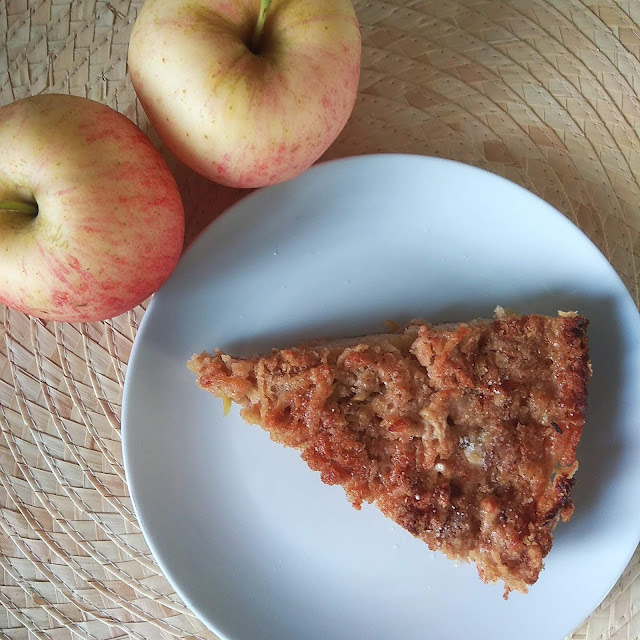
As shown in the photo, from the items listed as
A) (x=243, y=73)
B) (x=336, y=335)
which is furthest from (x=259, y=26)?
(x=336, y=335)

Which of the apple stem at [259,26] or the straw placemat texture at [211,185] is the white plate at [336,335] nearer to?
the straw placemat texture at [211,185]

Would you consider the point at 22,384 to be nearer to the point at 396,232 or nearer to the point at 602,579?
the point at 396,232

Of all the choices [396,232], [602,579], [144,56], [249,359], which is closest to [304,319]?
[249,359]

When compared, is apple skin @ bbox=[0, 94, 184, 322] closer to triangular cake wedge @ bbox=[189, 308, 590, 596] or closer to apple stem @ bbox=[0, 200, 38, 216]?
apple stem @ bbox=[0, 200, 38, 216]

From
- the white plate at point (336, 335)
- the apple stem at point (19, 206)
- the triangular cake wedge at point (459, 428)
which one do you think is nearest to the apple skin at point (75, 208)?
the apple stem at point (19, 206)

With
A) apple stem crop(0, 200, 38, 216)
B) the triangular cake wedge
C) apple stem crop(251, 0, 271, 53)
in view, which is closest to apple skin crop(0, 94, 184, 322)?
apple stem crop(0, 200, 38, 216)

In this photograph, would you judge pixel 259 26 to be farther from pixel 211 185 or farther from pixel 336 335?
pixel 336 335
